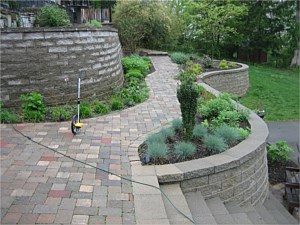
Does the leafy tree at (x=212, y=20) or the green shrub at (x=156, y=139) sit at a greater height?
the leafy tree at (x=212, y=20)

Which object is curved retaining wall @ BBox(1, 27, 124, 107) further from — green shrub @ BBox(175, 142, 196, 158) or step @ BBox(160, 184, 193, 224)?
step @ BBox(160, 184, 193, 224)

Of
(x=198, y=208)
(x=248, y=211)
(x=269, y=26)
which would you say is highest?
(x=269, y=26)

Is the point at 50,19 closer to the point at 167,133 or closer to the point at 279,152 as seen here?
the point at 167,133

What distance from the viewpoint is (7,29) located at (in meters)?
6.21

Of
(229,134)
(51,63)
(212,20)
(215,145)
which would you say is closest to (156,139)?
(215,145)

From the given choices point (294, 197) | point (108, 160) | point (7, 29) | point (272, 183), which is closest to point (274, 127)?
point (272, 183)

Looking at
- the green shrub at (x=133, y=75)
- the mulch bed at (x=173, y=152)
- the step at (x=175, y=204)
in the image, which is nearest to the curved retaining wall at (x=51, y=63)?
the green shrub at (x=133, y=75)

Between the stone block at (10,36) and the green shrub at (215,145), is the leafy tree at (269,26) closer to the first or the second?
the stone block at (10,36)

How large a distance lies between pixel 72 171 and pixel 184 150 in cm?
144

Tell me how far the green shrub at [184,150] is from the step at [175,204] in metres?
0.55

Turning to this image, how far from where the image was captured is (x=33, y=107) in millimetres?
6215

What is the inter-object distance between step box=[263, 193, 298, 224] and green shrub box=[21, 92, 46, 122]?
4.07 meters

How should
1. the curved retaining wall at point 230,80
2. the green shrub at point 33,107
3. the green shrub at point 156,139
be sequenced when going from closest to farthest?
the green shrub at point 156,139, the green shrub at point 33,107, the curved retaining wall at point 230,80

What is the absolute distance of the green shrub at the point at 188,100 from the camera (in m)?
4.68
